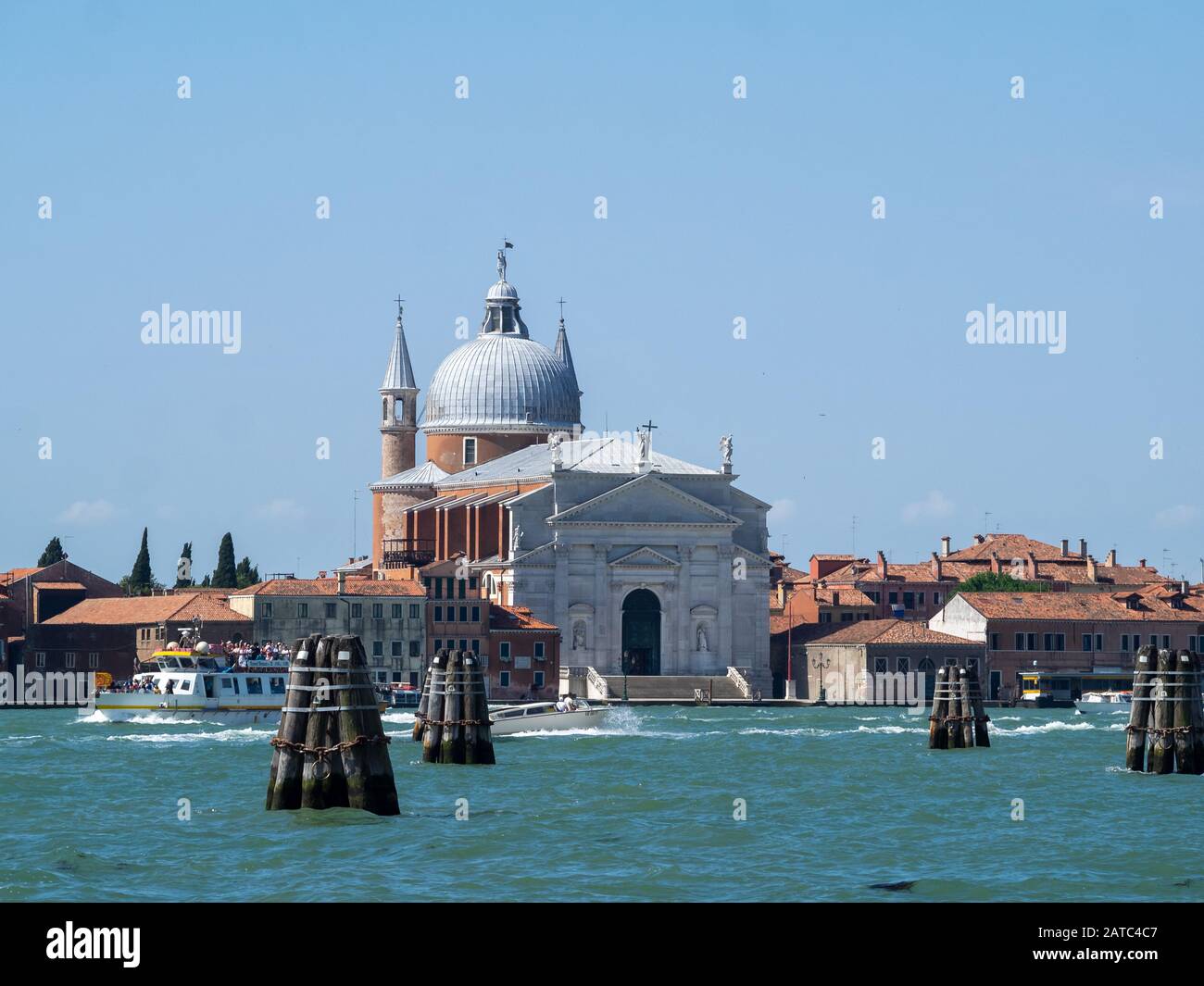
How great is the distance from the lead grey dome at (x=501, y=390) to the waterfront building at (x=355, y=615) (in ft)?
56.4

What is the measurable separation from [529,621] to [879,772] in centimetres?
4145

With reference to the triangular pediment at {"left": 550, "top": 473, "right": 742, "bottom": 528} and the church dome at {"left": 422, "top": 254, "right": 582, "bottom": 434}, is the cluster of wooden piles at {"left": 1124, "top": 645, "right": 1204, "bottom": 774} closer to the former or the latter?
the triangular pediment at {"left": 550, "top": 473, "right": 742, "bottom": 528}

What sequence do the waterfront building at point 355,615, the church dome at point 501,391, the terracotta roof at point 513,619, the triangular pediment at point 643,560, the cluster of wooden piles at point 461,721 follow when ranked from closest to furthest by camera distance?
the cluster of wooden piles at point 461,721
the waterfront building at point 355,615
the terracotta roof at point 513,619
the triangular pediment at point 643,560
the church dome at point 501,391

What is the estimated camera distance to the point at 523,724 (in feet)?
160

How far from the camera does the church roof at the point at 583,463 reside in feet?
270

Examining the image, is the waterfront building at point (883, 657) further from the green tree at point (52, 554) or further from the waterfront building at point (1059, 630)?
the green tree at point (52, 554)

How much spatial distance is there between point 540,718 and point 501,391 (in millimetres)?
44560

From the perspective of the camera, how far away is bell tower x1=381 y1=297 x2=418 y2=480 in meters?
95.1

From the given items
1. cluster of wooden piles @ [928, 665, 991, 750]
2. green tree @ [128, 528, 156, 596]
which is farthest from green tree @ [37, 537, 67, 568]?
cluster of wooden piles @ [928, 665, 991, 750]

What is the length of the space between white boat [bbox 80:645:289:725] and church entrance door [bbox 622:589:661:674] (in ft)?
97.7

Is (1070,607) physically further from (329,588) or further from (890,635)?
(329,588)

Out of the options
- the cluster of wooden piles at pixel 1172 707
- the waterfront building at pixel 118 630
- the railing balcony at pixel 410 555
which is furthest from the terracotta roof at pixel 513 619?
the cluster of wooden piles at pixel 1172 707
